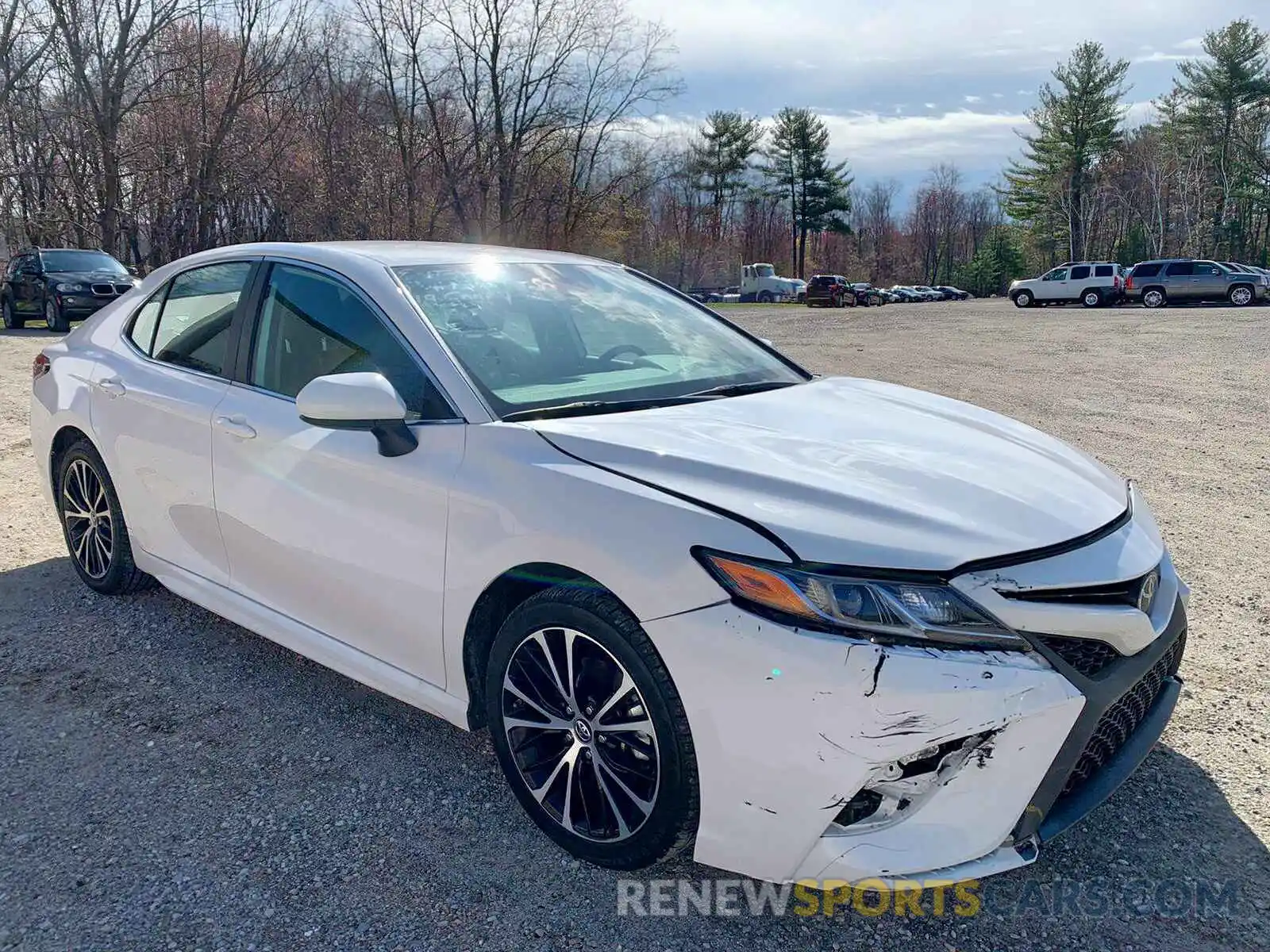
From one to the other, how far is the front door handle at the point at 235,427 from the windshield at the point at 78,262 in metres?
19.2

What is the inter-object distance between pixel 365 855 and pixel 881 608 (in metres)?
1.54

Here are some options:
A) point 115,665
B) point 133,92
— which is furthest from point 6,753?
point 133,92

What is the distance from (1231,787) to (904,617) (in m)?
1.60

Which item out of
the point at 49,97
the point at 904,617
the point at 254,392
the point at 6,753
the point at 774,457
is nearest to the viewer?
the point at 904,617

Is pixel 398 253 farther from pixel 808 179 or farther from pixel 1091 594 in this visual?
pixel 808 179

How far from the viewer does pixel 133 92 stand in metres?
27.3

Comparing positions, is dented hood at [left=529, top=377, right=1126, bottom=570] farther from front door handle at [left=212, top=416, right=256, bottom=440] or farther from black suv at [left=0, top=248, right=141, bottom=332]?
black suv at [left=0, top=248, right=141, bottom=332]

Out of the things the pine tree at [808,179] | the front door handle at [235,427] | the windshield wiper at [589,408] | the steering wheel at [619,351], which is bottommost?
the front door handle at [235,427]

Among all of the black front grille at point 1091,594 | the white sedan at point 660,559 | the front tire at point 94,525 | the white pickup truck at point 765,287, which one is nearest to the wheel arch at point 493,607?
the white sedan at point 660,559

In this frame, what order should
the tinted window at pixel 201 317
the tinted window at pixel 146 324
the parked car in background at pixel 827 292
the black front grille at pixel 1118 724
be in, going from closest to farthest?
1. the black front grille at pixel 1118 724
2. the tinted window at pixel 201 317
3. the tinted window at pixel 146 324
4. the parked car in background at pixel 827 292

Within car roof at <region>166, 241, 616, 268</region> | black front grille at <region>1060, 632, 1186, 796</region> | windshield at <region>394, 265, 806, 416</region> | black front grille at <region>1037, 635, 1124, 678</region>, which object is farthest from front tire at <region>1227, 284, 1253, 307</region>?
black front grille at <region>1037, 635, 1124, 678</region>

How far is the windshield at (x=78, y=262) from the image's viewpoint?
19.1 meters

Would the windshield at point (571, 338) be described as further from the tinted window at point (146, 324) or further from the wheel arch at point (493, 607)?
the tinted window at point (146, 324)

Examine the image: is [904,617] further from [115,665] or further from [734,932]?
[115,665]
